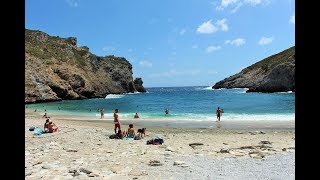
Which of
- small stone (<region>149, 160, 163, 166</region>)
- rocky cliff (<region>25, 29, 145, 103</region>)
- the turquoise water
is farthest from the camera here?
rocky cliff (<region>25, 29, 145, 103</region>)

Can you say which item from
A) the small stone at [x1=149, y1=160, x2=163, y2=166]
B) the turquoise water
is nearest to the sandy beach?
the small stone at [x1=149, y1=160, x2=163, y2=166]

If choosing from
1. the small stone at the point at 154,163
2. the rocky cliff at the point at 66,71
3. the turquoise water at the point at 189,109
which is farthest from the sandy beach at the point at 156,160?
the rocky cliff at the point at 66,71

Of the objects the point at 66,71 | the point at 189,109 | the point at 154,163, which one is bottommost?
the point at 189,109

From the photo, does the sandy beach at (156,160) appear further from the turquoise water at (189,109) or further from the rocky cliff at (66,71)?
the rocky cliff at (66,71)

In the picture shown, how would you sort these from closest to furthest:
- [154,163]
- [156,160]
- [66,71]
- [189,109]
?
1. [154,163]
2. [156,160]
3. [189,109]
4. [66,71]

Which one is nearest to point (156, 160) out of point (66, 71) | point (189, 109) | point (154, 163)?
point (154, 163)

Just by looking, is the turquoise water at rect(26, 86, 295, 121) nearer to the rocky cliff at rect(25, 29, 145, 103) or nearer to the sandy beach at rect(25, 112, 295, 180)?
the rocky cliff at rect(25, 29, 145, 103)

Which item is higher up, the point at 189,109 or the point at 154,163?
the point at 154,163

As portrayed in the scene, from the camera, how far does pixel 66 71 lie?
11725 cm

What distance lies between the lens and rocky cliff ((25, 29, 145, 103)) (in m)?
102

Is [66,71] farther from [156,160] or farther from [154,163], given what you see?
[154,163]

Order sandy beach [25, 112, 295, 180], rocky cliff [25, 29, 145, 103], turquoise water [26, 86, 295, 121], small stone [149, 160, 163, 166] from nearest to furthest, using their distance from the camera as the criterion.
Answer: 1. sandy beach [25, 112, 295, 180]
2. small stone [149, 160, 163, 166]
3. turquoise water [26, 86, 295, 121]
4. rocky cliff [25, 29, 145, 103]

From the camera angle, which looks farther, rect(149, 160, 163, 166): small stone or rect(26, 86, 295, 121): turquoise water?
rect(26, 86, 295, 121): turquoise water
